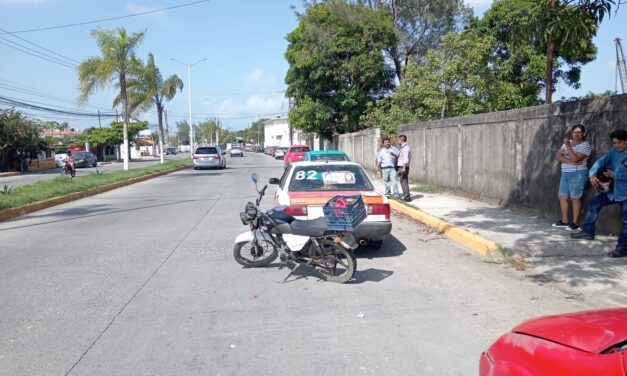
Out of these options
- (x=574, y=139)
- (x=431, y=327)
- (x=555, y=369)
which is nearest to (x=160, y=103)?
(x=574, y=139)

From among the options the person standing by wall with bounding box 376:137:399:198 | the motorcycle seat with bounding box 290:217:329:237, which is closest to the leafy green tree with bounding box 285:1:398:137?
the person standing by wall with bounding box 376:137:399:198

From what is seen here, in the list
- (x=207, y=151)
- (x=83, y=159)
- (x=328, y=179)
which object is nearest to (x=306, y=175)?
(x=328, y=179)

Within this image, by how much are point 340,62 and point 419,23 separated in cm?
565

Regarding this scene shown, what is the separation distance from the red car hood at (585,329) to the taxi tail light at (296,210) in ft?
15.7

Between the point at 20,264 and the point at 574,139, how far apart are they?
333 inches

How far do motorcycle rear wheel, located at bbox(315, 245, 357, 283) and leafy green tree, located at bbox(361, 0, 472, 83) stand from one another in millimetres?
26600

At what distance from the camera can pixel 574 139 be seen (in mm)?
8211

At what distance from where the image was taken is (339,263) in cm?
621

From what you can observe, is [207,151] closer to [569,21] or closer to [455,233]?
[455,233]

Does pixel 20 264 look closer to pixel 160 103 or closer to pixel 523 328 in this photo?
pixel 523 328

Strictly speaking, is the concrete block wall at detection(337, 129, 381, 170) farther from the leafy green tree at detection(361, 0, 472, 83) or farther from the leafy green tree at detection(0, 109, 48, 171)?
the leafy green tree at detection(0, 109, 48, 171)

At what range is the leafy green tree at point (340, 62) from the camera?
3062 centimetres

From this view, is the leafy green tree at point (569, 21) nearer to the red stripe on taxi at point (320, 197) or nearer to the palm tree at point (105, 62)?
the red stripe on taxi at point (320, 197)

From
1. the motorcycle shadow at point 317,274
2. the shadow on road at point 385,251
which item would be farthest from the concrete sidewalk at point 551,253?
the motorcycle shadow at point 317,274
